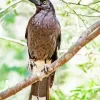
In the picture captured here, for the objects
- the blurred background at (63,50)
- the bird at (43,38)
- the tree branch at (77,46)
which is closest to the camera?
the tree branch at (77,46)

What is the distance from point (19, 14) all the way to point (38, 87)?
1.52 feet

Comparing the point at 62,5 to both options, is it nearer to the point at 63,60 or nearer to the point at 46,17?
the point at 46,17

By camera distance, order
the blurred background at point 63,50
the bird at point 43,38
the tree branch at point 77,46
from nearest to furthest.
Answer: the tree branch at point 77,46 < the bird at point 43,38 < the blurred background at point 63,50

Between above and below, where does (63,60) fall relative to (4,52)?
above

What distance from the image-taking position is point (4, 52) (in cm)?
167

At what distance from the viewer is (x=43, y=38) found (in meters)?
1.36

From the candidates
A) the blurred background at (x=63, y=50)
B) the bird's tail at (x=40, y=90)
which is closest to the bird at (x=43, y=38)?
the bird's tail at (x=40, y=90)

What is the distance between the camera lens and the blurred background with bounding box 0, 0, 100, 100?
1610 mm

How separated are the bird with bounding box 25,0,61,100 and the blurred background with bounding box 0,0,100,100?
0.22 meters

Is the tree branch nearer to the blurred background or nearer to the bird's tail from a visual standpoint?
the bird's tail

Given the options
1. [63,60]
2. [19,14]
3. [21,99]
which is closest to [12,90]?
[63,60]

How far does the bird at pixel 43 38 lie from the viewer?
1353 mm

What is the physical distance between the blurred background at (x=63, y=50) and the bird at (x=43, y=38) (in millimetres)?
221

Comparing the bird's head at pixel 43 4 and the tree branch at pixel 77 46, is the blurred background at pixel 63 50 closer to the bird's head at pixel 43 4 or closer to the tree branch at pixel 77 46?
the bird's head at pixel 43 4
